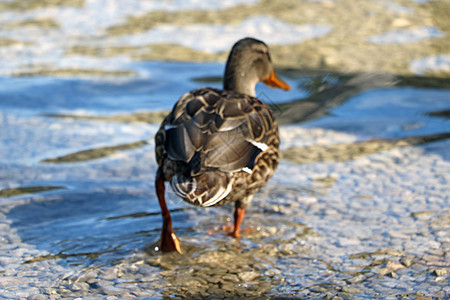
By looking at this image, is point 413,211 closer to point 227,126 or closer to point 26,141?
point 227,126

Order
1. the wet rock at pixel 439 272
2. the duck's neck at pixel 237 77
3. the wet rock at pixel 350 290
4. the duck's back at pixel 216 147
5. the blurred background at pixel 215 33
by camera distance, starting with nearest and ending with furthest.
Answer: the wet rock at pixel 350 290, the wet rock at pixel 439 272, the duck's back at pixel 216 147, the duck's neck at pixel 237 77, the blurred background at pixel 215 33

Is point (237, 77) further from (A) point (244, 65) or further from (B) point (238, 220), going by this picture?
(B) point (238, 220)

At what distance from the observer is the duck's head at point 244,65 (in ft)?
20.0

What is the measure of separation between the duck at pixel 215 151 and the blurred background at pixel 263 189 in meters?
0.26

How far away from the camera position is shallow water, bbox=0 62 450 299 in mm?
4387

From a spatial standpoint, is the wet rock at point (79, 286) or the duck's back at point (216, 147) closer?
the wet rock at point (79, 286)

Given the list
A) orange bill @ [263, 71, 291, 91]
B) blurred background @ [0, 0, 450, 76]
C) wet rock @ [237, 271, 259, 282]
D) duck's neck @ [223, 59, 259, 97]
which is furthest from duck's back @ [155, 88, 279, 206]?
blurred background @ [0, 0, 450, 76]

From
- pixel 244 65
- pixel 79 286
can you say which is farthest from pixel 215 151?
pixel 244 65

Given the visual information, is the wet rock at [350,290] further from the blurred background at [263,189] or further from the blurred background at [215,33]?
the blurred background at [215,33]

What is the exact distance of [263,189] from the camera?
6152 millimetres

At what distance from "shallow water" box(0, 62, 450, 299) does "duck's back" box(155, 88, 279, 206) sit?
13.1 inches

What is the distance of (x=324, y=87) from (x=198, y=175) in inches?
183

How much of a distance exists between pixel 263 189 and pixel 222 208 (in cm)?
45

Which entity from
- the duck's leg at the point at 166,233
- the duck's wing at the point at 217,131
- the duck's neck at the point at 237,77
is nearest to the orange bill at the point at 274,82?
the duck's neck at the point at 237,77
